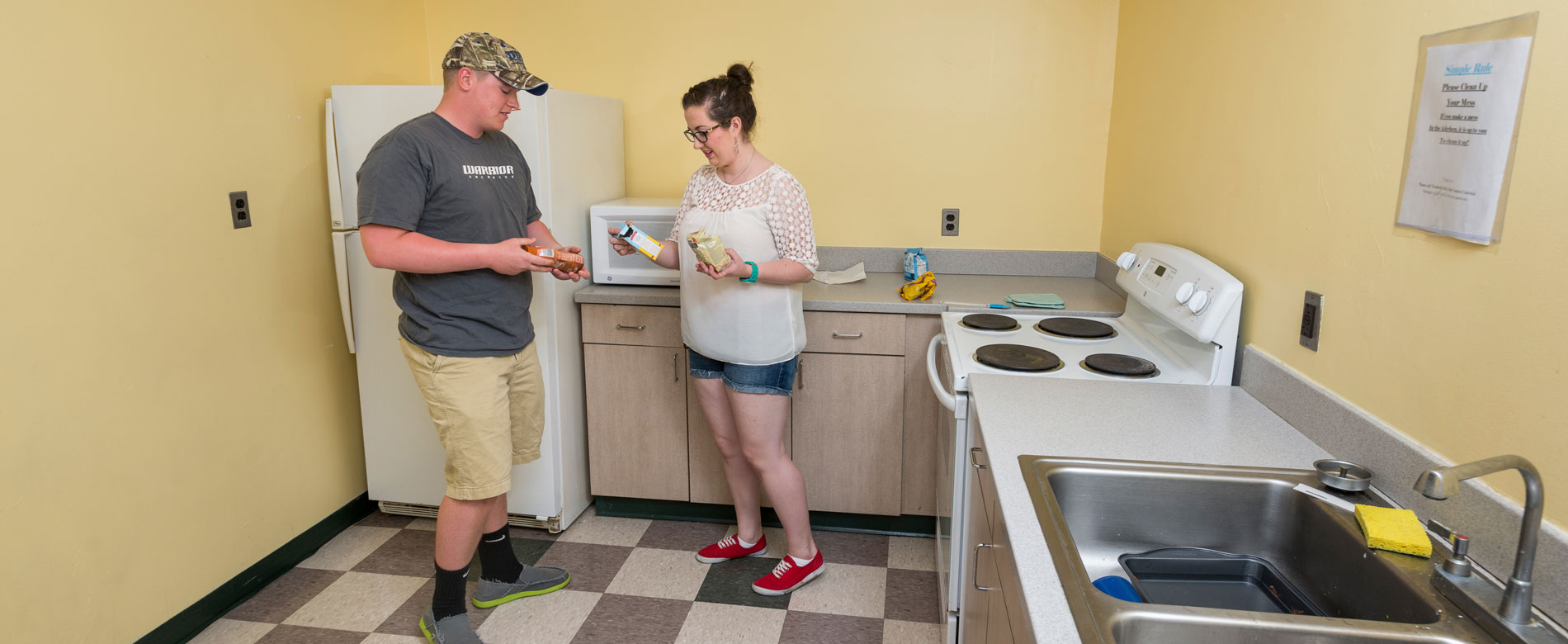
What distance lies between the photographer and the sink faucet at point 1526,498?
92 cm

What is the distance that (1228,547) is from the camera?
4.60 ft

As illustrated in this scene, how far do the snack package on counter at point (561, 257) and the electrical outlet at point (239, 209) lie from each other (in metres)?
0.98

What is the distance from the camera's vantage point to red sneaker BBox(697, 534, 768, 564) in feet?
8.92

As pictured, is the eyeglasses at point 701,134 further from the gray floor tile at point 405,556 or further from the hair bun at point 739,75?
the gray floor tile at point 405,556

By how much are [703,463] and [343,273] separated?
1.25m

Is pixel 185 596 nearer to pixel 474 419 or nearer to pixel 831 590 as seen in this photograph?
pixel 474 419

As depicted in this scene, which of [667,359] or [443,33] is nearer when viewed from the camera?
[667,359]

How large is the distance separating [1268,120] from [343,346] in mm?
2675

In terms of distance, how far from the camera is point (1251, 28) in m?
1.86

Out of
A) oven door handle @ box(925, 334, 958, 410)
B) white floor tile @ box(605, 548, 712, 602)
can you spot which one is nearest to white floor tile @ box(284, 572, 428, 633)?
white floor tile @ box(605, 548, 712, 602)

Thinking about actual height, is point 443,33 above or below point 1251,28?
above

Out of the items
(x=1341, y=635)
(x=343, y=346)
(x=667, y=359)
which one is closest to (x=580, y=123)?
(x=667, y=359)

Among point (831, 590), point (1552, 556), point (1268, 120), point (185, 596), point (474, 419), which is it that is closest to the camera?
point (1552, 556)

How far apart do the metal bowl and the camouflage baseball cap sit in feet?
5.69
